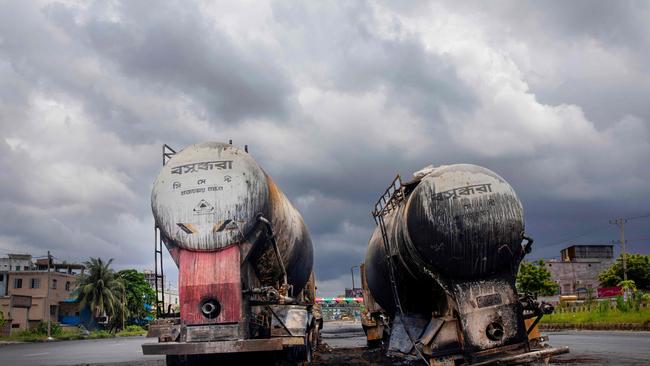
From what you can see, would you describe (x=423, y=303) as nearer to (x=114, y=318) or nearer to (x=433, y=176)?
(x=433, y=176)

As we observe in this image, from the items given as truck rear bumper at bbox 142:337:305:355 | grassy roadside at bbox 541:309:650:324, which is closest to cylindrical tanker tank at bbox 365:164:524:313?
truck rear bumper at bbox 142:337:305:355

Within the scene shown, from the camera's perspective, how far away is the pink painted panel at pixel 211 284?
8.40 m

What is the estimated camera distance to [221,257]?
862cm

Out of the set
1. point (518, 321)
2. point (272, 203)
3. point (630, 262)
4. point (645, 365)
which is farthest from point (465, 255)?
point (630, 262)

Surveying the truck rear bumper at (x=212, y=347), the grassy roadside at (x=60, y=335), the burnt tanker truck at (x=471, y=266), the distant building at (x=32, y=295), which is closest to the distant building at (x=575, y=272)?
the grassy roadside at (x=60, y=335)

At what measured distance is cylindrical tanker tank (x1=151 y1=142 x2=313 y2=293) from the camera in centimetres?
872

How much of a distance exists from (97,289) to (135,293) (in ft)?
37.8

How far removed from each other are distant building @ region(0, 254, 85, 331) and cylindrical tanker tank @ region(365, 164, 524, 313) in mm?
Answer: 51427

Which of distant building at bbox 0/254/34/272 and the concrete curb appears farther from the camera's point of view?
distant building at bbox 0/254/34/272

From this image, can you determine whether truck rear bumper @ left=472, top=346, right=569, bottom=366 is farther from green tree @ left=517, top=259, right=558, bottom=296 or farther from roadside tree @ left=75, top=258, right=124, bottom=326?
roadside tree @ left=75, top=258, right=124, bottom=326

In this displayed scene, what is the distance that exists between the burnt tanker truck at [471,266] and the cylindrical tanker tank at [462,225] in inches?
0.6

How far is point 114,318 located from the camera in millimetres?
60938

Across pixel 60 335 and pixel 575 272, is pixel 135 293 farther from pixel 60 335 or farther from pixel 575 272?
pixel 575 272

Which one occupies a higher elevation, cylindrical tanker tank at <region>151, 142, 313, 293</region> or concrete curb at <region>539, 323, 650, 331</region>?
cylindrical tanker tank at <region>151, 142, 313, 293</region>
